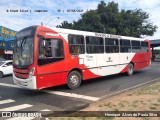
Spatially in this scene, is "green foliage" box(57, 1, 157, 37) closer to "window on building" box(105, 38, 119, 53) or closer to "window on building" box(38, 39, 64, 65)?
"window on building" box(105, 38, 119, 53)

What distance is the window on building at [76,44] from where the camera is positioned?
11.5 metres

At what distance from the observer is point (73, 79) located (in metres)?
11.6

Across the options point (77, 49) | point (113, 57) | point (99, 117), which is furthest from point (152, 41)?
point (99, 117)

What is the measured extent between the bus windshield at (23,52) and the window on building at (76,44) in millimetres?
2187

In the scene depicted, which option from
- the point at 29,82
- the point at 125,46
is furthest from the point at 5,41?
the point at 29,82

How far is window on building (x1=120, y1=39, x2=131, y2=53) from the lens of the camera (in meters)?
15.8

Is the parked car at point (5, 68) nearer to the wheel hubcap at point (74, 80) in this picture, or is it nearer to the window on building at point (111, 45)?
the window on building at point (111, 45)

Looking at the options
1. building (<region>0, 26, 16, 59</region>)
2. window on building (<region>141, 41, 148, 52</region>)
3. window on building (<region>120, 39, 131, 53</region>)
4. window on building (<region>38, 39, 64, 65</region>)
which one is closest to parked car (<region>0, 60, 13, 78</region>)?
window on building (<region>120, 39, 131, 53</region>)

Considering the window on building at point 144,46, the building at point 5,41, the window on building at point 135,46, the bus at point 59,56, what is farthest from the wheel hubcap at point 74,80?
the building at point 5,41

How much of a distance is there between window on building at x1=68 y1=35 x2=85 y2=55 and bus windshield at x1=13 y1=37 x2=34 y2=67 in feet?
7.18

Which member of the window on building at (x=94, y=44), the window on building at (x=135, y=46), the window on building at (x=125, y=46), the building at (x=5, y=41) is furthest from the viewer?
the building at (x=5, y=41)

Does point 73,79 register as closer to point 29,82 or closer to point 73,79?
point 73,79

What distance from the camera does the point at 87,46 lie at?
12.5m

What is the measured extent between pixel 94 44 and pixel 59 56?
116 inches
